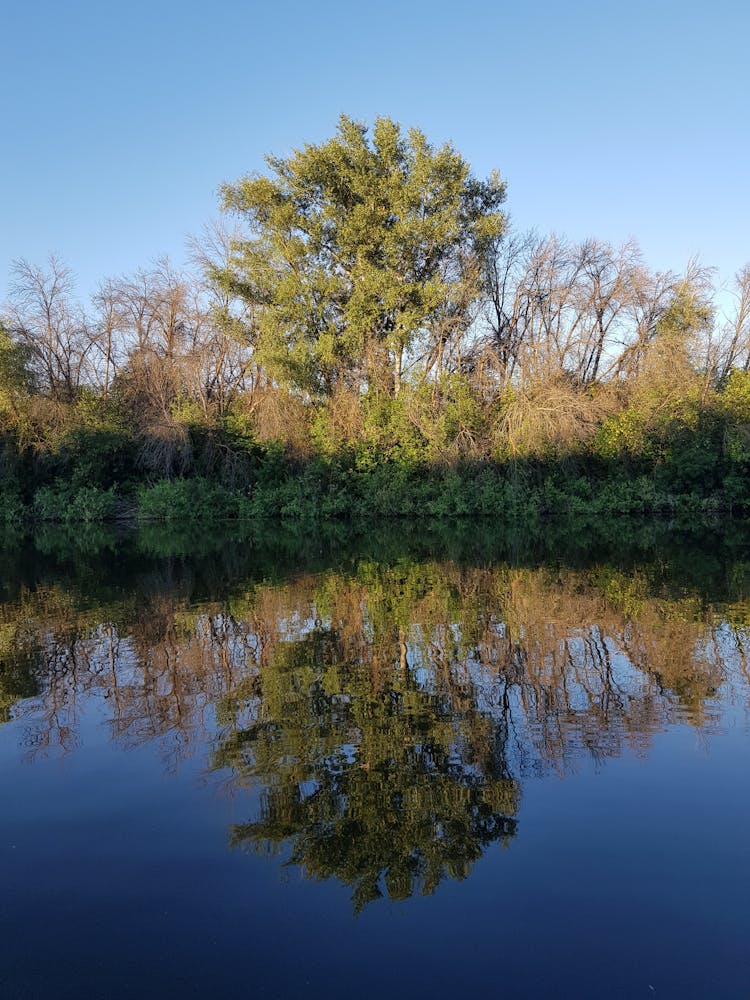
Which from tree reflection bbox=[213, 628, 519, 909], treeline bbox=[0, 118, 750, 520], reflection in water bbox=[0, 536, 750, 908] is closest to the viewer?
tree reflection bbox=[213, 628, 519, 909]

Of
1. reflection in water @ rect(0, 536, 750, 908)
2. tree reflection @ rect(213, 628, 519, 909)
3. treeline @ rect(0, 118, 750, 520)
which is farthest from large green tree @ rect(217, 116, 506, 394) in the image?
tree reflection @ rect(213, 628, 519, 909)

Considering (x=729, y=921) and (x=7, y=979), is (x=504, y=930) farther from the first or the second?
(x=7, y=979)

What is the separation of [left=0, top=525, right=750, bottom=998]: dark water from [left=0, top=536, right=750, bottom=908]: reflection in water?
0.04 metres

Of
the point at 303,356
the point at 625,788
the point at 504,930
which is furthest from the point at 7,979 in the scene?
the point at 303,356

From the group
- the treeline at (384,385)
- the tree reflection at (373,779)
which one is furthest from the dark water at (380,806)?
the treeline at (384,385)

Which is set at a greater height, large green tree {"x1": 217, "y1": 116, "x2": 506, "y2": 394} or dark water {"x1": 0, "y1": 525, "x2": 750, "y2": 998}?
large green tree {"x1": 217, "y1": 116, "x2": 506, "y2": 394}

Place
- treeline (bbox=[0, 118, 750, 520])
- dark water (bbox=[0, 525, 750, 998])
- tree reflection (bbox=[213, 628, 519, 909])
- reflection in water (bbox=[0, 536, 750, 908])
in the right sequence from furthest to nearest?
treeline (bbox=[0, 118, 750, 520]), reflection in water (bbox=[0, 536, 750, 908]), tree reflection (bbox=[213, 628, 519, 909]), dark water (bbox=[0, 525, 750, 998])

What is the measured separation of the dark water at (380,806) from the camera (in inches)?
159

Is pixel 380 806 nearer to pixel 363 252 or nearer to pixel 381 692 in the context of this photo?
pixel 381 692

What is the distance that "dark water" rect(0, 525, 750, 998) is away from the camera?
13.3 ft

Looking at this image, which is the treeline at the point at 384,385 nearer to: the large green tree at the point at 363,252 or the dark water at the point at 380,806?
the large green tree at the point at 363,252

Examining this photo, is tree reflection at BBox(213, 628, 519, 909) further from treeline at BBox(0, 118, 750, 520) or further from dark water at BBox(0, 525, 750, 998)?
treeline at BBox(0, 118, 750, 520)

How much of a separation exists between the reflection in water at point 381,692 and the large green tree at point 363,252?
2426 centimetres

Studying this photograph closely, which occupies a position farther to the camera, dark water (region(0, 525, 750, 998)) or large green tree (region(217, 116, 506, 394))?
large green tree (region(217, 116, 506, 394))
